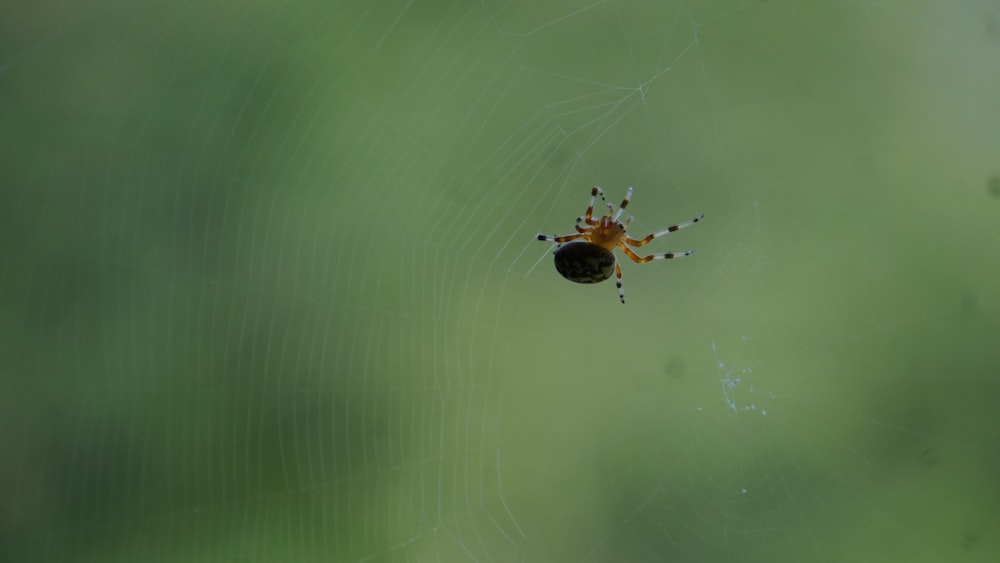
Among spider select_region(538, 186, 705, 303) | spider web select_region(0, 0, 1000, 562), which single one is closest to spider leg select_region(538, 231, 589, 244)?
spider select_region(538, 186, 705, 303)

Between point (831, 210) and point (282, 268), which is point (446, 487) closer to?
point (282, 268)

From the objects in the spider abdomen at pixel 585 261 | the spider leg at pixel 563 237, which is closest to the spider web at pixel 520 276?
the spider leg at pixel 563 237

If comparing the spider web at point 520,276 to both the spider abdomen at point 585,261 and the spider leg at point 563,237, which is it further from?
the spider abdomen at point 585,261

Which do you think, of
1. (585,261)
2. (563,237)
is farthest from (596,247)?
(563,237)

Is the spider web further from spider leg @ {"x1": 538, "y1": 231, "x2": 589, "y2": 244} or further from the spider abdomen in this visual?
the spider abdomen

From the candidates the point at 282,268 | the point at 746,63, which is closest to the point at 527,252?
the point at 282,268

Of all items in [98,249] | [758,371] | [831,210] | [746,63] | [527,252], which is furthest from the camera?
[746,63]
